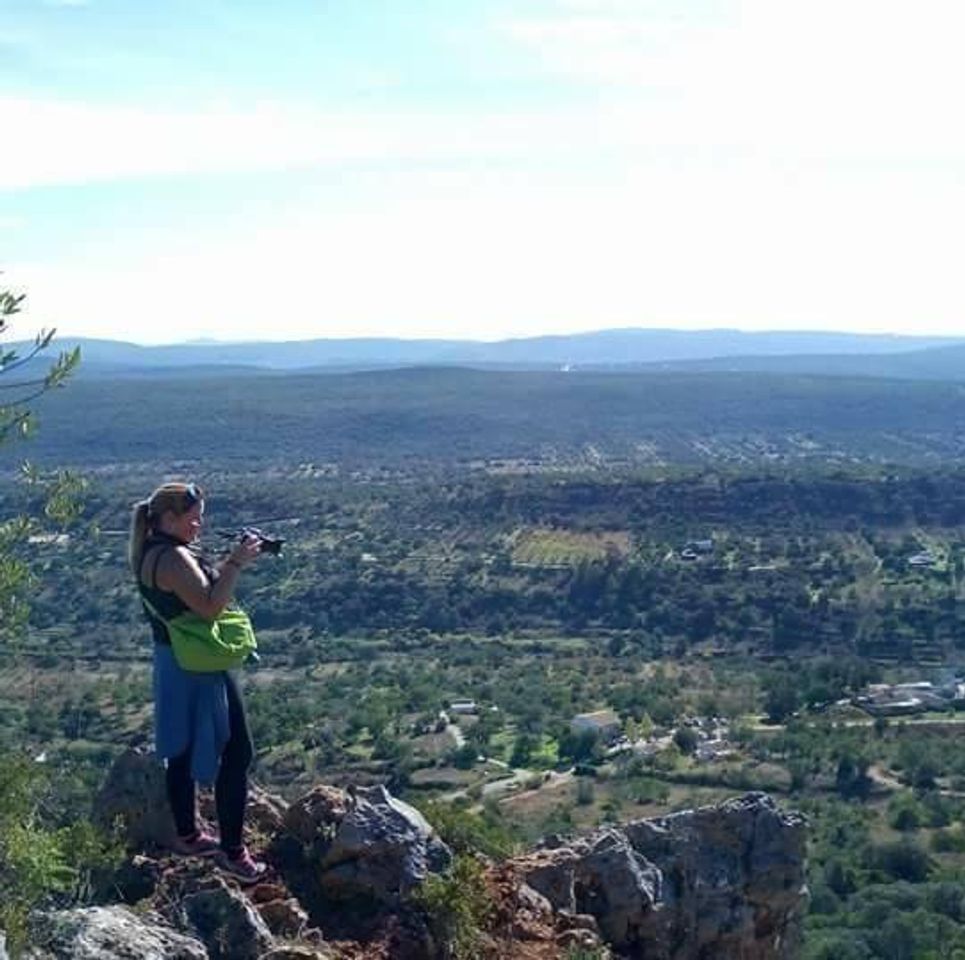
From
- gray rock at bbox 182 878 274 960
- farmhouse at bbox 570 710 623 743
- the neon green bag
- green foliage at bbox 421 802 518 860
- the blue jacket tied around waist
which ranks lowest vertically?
farmhouse at bbox 570 710 623 743

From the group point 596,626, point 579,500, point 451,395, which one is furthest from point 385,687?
point 451,395

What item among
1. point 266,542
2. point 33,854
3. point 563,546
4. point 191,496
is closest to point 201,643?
point 266,542

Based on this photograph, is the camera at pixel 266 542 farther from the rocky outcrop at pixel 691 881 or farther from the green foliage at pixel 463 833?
the rocky outcrop at pixel 691 881

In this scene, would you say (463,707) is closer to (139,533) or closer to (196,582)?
(139,533)

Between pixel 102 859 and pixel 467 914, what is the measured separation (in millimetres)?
1680

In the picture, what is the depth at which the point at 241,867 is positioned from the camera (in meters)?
6.85

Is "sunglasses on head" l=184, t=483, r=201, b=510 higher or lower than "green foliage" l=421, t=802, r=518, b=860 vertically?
higher

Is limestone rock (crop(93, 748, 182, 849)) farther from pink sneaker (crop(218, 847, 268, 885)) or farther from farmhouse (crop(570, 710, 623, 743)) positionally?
farmhouse (crop(570, 710, 623, 743))

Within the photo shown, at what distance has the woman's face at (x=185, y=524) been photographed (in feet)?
20.6

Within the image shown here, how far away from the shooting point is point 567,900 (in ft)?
25.3

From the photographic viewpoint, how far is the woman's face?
20.6 feet

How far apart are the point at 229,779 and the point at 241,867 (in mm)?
595

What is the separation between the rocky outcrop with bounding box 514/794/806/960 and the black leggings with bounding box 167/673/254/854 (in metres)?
1.83

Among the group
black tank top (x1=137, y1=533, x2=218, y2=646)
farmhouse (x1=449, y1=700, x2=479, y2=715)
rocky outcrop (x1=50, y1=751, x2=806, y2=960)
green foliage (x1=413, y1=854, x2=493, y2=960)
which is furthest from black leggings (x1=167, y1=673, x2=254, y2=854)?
farmhouse (x1=449, y1=700, x2=479, y2=715)
